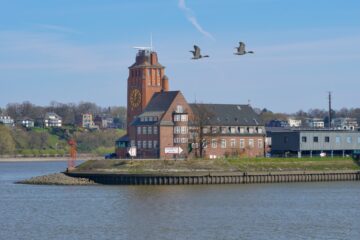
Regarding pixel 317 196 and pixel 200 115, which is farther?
pixel 200 115

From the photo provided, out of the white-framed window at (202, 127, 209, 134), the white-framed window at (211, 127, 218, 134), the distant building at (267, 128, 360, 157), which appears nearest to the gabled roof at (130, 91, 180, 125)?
the white-framed window at (202, 127, 209, 134)

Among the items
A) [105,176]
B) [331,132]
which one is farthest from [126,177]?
[331,132]

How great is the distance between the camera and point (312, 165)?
113062mm

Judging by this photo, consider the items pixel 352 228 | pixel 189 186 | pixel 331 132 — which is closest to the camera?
pixel 352 228

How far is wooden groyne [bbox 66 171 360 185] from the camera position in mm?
99750

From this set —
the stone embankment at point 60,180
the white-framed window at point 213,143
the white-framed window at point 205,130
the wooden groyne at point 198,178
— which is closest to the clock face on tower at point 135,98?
the white-framed window at point 205,130

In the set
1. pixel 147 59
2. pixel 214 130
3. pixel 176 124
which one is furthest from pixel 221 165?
pixel 147 59

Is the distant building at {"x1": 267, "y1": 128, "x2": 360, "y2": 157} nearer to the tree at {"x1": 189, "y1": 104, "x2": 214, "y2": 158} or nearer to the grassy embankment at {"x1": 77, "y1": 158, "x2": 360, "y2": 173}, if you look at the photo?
the grassy embankment at {"x1": 77, "y1": 158, "x2": 360, "y2": 173}

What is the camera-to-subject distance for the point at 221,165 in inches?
4188

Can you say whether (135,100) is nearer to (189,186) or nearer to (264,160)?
(264,160)

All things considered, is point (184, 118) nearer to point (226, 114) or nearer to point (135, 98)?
point (226, 114)

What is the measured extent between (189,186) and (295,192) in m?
13.0

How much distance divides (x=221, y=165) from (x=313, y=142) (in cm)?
2169

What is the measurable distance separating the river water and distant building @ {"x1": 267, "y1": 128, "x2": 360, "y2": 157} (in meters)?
24.1
